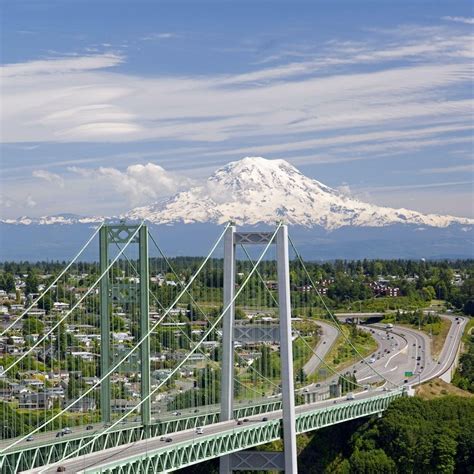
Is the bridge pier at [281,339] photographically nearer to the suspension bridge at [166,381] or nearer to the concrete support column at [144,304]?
the suspension bridge at [166,381]

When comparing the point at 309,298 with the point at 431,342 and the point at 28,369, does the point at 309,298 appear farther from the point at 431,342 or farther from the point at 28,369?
the point at 28,369

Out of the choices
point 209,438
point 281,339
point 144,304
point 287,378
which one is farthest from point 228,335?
point 209,438

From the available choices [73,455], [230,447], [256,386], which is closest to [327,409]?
[256,386]

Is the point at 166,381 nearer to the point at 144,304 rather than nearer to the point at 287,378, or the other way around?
the point at 287,378

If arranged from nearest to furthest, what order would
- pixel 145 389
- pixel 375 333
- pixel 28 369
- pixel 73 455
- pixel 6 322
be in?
pixel 73 455 → pixel 145 389 → pixel 28 369 → pixel 6 322 → pixel 375 333

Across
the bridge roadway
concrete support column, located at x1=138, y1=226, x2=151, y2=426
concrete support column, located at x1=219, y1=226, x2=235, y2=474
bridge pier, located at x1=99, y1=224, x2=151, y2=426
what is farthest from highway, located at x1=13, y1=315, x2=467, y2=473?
bridge pier, located at x1=99, y1=224, x2=151, y2=426

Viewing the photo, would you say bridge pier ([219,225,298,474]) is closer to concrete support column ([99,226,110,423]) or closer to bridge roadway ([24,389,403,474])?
bridge roadway ([24,389,403,474])
